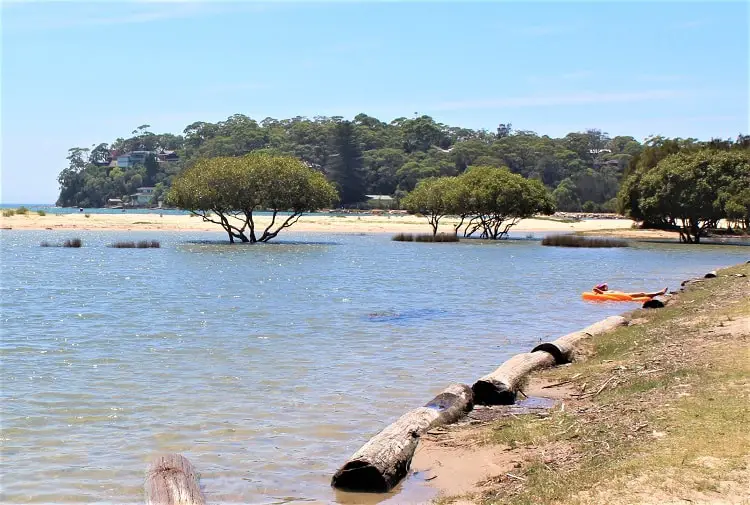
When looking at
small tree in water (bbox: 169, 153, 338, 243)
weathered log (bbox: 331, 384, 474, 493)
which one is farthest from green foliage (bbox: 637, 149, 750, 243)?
weathered log (bbox: 331, 384, 474, 493)

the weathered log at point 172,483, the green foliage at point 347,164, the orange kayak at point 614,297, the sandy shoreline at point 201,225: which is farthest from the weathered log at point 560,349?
the green foliage at point 347,164

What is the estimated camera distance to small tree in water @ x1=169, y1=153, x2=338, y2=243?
6138cm

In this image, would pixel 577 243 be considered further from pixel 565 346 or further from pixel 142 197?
pixel 142 197

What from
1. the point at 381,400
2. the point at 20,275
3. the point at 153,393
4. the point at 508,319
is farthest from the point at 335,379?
the point at 20,275

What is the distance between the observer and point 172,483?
25.5 feet

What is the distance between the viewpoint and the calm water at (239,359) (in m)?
9.32

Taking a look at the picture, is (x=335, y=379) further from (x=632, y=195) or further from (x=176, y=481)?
(x=632, y=195)

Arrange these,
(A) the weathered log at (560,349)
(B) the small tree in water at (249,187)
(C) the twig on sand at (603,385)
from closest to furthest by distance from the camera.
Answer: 1. (C) the twig on sand at (603,385)
2. (A) the weathered log at (560,349)
3. (B) the small tree in water at (249,187)

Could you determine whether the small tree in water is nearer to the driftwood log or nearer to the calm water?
the calm water

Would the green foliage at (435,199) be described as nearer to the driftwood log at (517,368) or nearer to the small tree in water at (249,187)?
the small tree in water at (249,187)

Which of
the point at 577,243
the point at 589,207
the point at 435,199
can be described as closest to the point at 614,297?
the point at 577,243

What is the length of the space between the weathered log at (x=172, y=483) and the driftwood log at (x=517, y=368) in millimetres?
4571

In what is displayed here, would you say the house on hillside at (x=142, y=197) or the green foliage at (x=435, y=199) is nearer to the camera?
the green foliage at (x=435, y=199)

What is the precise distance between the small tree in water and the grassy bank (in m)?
49.8
